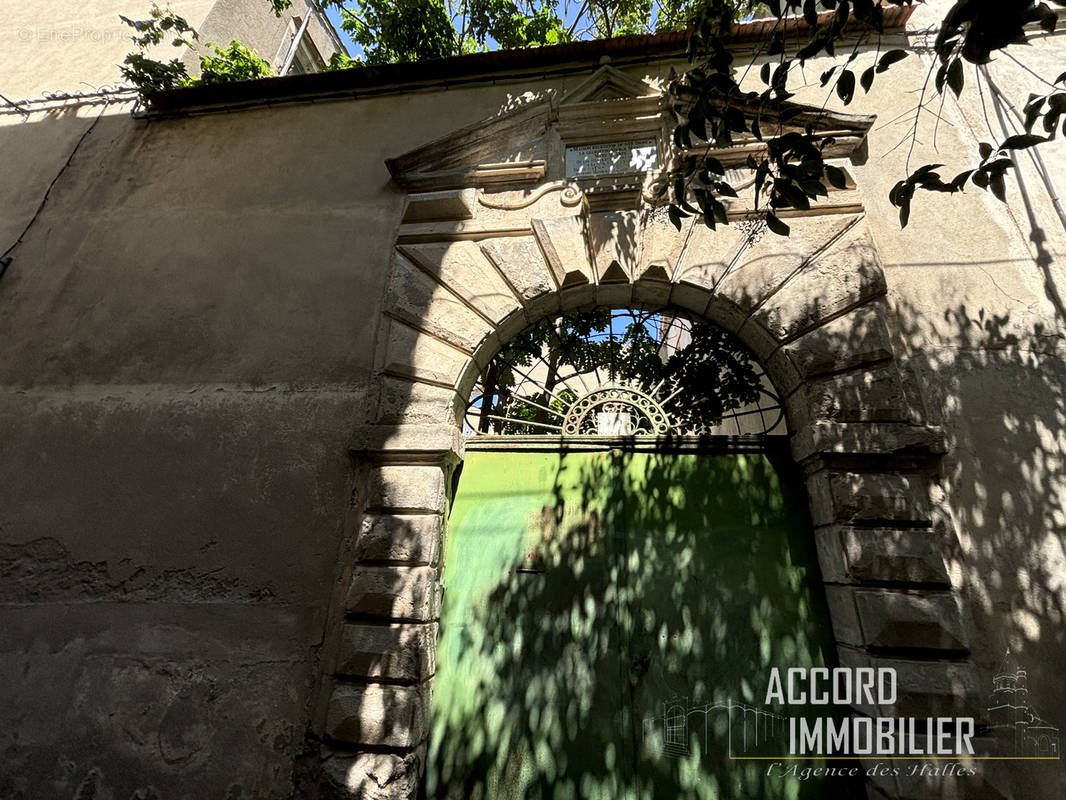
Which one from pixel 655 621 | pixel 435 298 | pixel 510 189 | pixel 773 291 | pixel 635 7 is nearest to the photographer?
pixel 655 621

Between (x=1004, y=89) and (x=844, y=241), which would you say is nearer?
(x=844, y=241)

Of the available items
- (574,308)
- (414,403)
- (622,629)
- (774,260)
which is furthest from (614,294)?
(622,629)

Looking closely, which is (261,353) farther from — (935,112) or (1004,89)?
(1004,89)

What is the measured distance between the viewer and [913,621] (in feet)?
7.23

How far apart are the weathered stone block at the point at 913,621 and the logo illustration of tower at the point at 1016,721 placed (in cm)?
22

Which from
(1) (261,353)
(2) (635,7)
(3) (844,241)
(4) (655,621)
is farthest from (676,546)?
(2) (635,7)

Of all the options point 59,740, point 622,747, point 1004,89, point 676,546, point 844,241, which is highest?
point 1004,89

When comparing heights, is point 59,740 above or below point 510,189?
below

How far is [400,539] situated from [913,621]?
95.6 inches

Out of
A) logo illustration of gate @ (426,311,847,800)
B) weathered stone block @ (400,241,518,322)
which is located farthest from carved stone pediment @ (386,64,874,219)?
logo illustration of gate @ (426,311,847,800)

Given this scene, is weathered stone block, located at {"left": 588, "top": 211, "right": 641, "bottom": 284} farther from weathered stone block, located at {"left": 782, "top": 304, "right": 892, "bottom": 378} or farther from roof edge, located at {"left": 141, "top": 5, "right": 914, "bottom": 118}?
roof edge, located at {"left": 141, "top": 5, "right": 914, "bottom": 118}

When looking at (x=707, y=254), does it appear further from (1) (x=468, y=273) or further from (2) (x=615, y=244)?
(1) (x=468, y=273)

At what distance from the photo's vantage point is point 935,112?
10.7 ft

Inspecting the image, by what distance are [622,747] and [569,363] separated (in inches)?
92.7
